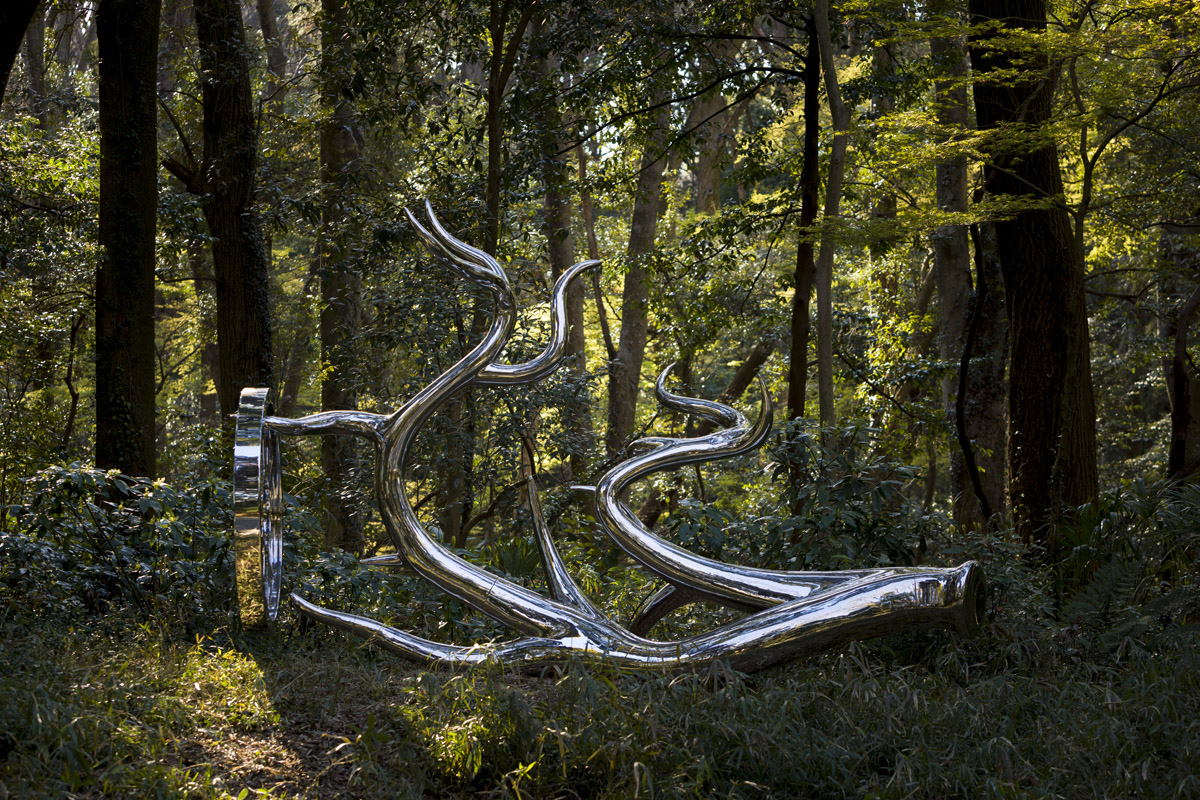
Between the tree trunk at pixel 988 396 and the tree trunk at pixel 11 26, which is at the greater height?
the tree trunk at pixel 11 26

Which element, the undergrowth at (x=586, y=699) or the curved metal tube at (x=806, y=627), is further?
the curved metal tube at (x=806, y=627)

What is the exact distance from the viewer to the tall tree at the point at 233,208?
952cm

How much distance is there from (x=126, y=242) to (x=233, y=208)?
223 centimetres

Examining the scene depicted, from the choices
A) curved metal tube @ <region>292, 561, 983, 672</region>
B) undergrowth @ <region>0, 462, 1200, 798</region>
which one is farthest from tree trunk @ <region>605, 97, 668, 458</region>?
curved metal tube @ <region>292, 561, 983, 672</region>

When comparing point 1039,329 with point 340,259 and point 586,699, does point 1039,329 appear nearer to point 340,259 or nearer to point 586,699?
point 586,699

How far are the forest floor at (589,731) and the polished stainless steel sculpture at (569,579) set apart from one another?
Answer: 0.62 feet

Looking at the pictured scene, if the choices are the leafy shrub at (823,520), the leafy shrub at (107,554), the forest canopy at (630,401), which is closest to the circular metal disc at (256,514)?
the forest canopy at (630,401)

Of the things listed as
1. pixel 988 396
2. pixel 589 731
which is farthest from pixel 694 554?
pixel 988 396

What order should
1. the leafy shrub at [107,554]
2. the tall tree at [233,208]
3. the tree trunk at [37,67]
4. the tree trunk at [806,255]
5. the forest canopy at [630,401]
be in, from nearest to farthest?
the forest canopy at [630,401], the leafy shrub at [107,554], the tree trunk at [806,255], the tall tree at [233,208], the tree trunk at [37,67]

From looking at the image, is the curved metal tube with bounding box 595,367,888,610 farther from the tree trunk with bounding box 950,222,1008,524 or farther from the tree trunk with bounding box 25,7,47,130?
the tree trunk with bounding box 25,7,47,130

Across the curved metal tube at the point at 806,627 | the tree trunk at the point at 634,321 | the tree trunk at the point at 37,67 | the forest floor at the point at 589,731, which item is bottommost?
the forest floor at the point at 589,731

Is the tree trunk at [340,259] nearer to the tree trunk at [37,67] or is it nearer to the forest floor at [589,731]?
the tree trunk at [37,67]

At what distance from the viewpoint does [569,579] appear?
518 centimetres

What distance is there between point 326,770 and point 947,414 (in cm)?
1011
